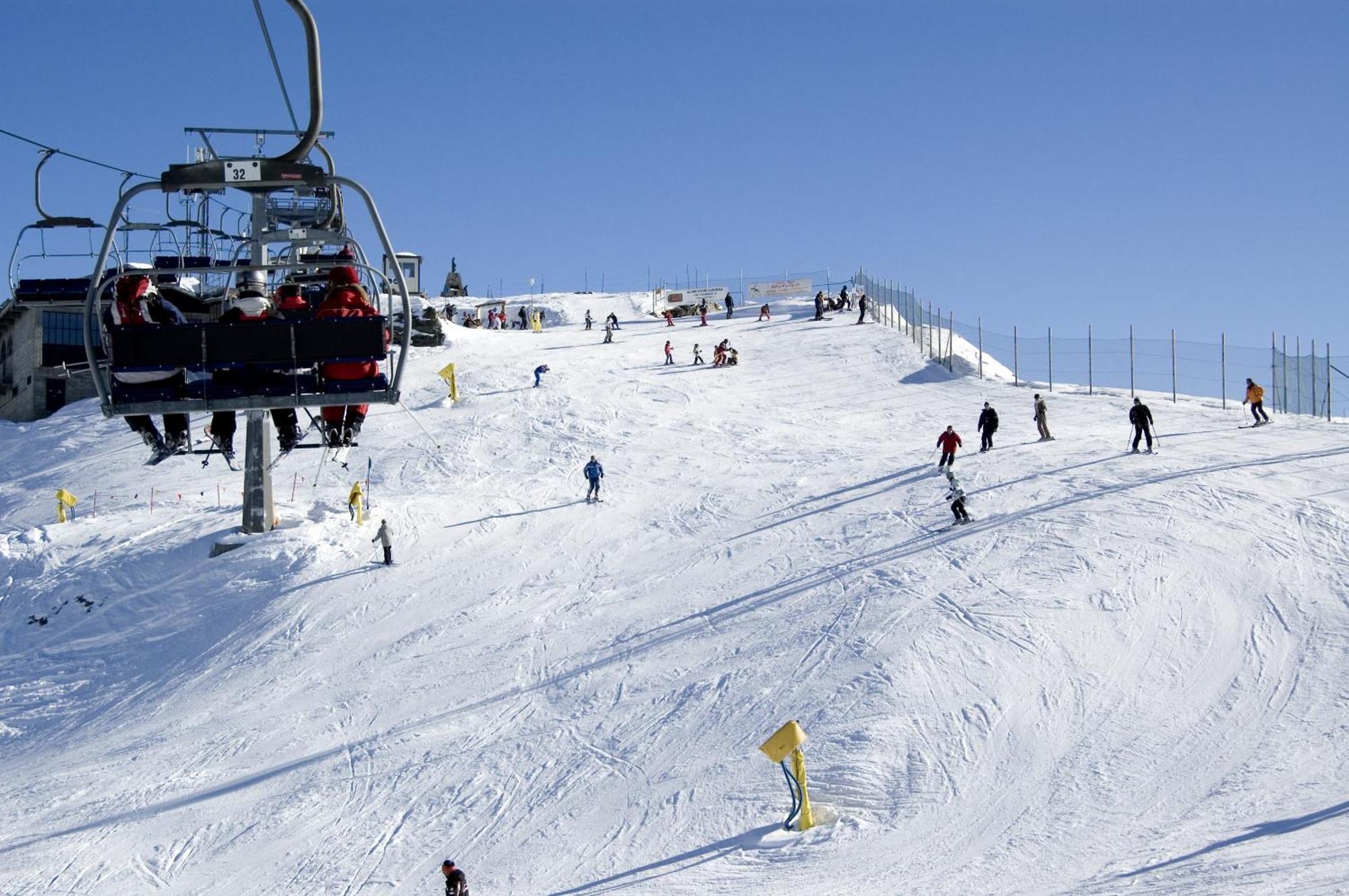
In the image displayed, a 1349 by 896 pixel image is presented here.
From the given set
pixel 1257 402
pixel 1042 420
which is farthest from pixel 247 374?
pixel 1257 402

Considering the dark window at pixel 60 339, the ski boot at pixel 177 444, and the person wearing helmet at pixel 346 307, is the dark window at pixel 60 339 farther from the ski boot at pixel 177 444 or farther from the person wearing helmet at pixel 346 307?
the person wearing helmet at pixel 346 307

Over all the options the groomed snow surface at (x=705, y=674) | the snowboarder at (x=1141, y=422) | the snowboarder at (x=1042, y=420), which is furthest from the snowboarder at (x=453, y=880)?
the snowboarder at (x=1042, y=420)

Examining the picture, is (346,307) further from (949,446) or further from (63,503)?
(63,503)

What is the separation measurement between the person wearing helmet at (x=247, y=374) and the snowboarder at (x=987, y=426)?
58.8ft

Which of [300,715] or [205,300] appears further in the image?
[300,715]

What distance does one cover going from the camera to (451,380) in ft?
128

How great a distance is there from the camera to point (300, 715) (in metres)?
19.8

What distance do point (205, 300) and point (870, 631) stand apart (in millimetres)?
10012

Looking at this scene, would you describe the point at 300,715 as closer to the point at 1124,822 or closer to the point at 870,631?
the point at 870,631

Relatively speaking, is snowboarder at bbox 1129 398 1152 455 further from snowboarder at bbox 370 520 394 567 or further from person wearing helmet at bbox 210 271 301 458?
person wearing helmet at bbox 210 271 301 458

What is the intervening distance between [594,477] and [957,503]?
7.77 metres

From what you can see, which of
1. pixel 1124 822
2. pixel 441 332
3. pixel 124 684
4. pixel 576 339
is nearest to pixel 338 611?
pixel 124 684

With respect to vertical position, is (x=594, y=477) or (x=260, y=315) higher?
(x=260, y=315)

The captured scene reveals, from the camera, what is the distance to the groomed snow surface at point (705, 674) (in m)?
14.8
